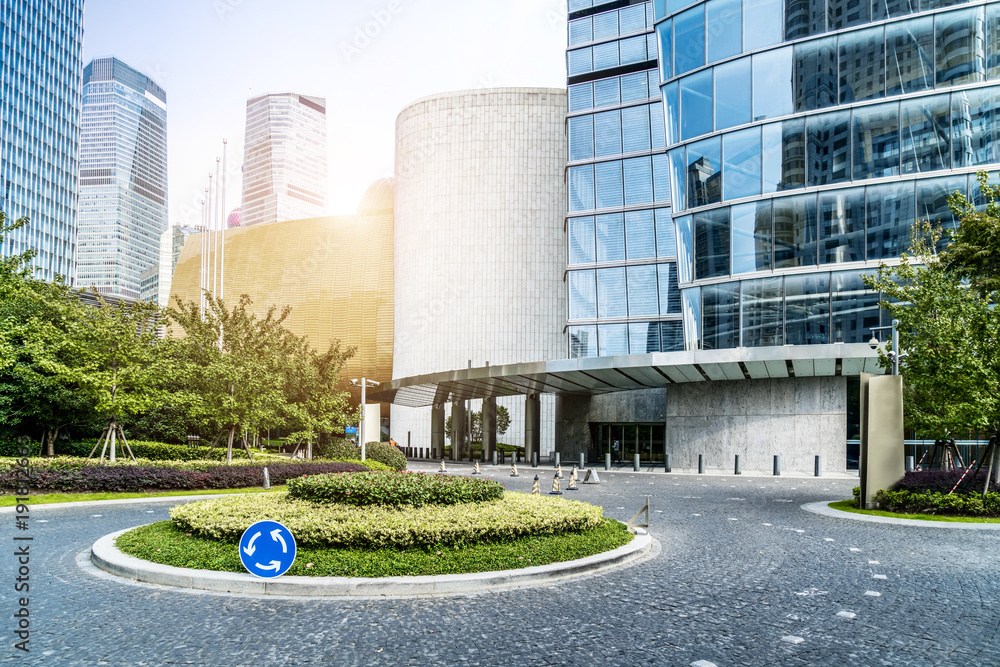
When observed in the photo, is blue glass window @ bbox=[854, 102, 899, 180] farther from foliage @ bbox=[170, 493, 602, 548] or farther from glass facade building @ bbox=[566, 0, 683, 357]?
foliage @ bbox=[170, 493, 602, 548]

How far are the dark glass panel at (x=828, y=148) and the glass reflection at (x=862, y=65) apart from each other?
1072 millimetres

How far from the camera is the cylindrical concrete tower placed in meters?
61.9

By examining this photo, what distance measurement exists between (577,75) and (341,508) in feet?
159

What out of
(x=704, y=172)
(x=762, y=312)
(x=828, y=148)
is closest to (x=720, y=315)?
(x=762, y=312)

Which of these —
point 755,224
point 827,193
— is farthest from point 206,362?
point 827,193

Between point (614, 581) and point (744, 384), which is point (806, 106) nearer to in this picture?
point (744, 384)

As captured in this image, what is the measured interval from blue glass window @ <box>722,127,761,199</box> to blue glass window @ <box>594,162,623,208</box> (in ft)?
45.6

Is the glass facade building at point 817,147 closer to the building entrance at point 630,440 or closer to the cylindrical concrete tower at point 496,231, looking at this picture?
the building entrance at point 630,440

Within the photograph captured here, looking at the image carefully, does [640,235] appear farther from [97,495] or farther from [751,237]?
[97,495]

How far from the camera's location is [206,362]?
1177 inches

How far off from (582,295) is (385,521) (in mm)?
41556

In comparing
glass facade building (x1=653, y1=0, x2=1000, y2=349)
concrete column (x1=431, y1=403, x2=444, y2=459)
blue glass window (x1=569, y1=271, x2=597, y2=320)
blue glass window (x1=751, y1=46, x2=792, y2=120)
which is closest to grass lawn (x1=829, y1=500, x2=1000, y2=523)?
glass facade building (x1=653, y1=0, x2=1000, y2=349)

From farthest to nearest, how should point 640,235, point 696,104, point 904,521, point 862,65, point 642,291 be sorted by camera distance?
point 640,235, point 642,291, point 696,104, point 862,65, point 904,521

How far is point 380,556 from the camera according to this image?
9.84 m
